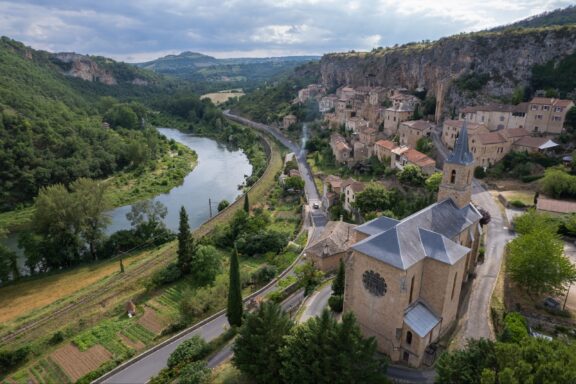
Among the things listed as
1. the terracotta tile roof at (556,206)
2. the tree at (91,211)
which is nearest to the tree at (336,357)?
the terracotta tile roof at (556,206)

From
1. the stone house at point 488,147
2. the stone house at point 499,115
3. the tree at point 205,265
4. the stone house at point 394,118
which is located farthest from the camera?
the stone house at point 394,118

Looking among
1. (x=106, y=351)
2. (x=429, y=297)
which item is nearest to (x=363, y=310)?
(x=429, y=297)

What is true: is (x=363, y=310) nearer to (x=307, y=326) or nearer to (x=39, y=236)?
(x=307, y=326)

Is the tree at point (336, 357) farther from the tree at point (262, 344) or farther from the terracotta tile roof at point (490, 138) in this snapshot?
the terracotta tile roof at point (490, 138)

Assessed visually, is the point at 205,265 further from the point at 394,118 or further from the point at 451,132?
the point at 394,118

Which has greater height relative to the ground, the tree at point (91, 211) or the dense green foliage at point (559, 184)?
the dense green foliage at point (559, 184)

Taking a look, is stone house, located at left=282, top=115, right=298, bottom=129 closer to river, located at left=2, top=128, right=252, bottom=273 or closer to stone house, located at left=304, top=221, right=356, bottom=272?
river, located at left=2, top=128, right=252, bottom=273
